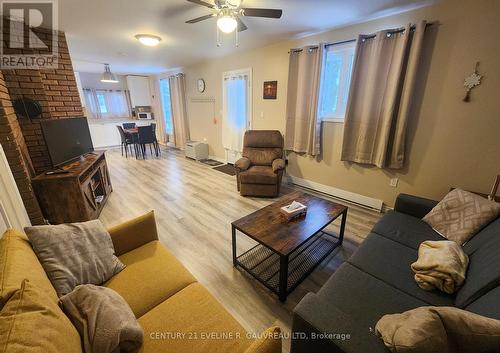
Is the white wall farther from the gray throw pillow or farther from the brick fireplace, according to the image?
the gray throw pillow

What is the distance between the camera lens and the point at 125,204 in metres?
3.19

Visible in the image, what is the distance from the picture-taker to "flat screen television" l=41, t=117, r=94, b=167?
239cm

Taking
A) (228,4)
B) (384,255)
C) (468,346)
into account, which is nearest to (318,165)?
(384,255)

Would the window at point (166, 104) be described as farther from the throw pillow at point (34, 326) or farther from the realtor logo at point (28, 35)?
the throw pillow at point (34, 326)

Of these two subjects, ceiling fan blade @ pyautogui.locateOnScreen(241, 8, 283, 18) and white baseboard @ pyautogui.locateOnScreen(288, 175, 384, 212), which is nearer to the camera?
ceiling fan blade @ pyautogui.locateOnScreen(241, 8, 283, 18)

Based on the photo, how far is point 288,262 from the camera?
195 cm

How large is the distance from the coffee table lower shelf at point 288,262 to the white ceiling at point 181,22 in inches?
99.5

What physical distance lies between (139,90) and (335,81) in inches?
278

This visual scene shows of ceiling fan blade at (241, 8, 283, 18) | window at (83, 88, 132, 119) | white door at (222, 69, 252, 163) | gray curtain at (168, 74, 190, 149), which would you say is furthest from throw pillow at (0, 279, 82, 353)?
window at (83, 88, 132, 119)

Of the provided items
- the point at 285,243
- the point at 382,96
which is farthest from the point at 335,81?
the point at 285,243

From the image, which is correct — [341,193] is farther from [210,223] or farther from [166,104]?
[166,104]

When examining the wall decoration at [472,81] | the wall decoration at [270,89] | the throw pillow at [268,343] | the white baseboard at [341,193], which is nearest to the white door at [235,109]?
the wall decoration at [270,89]

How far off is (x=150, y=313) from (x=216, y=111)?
473 centimetres

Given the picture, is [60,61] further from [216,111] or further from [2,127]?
[216,111]
